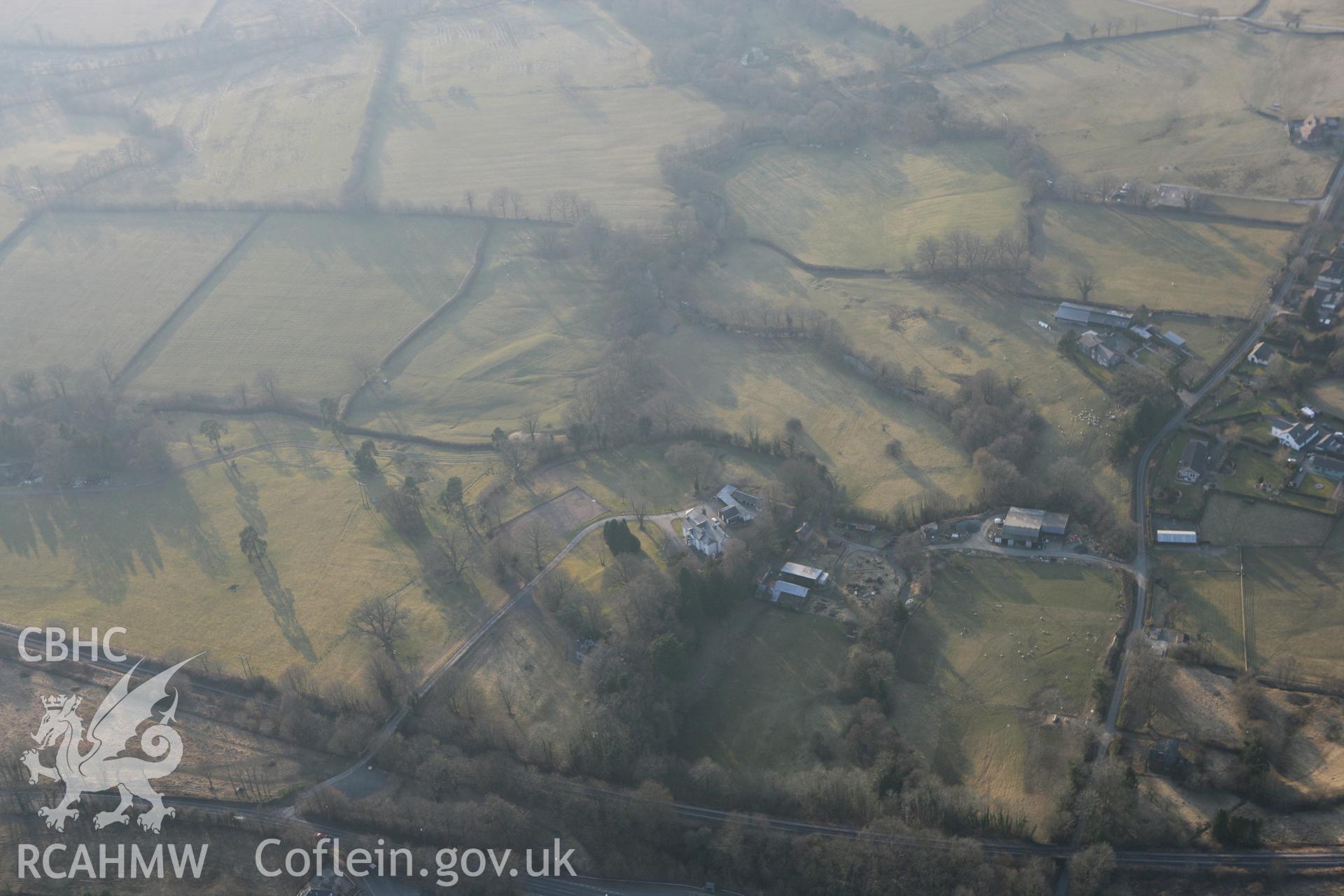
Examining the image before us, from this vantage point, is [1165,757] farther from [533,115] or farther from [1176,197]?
[533,115]

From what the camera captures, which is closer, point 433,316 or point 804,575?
point 804,575

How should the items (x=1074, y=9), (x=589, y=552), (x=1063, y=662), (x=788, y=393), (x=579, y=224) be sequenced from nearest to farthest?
(x=1063, y=662) → (x=589, y=552) → (x=788, y=393) → (x=579, y=224) → (x=1074, y=9)

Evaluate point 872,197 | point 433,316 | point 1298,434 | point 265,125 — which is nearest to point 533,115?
point 265,125

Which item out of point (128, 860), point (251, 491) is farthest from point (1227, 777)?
point (251, 491)

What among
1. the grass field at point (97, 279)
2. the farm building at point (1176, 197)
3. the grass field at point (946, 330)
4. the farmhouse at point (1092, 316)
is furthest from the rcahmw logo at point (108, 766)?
the farm building at point (1176, 197)

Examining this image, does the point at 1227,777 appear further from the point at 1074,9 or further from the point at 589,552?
the point at 1074,9

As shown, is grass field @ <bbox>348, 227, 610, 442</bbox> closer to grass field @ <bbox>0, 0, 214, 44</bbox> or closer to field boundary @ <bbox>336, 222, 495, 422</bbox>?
field boundary @ <bbox>336, 222, 495, 422</bbox>
